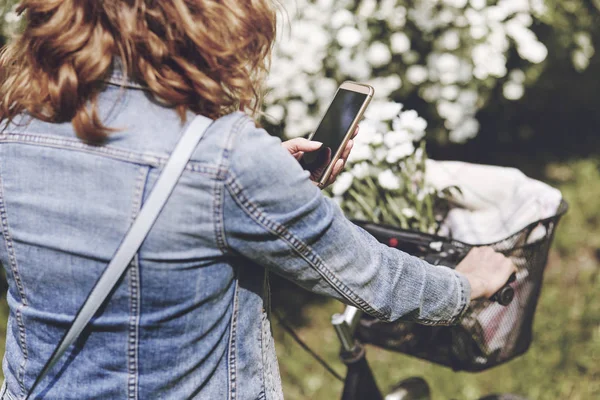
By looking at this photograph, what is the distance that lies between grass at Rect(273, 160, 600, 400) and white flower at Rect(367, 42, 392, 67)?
3.91 ft

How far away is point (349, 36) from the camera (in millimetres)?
3074

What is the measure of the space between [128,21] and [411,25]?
2498 millimetres

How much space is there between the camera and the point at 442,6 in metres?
3.17

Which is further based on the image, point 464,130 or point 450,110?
point 464,130

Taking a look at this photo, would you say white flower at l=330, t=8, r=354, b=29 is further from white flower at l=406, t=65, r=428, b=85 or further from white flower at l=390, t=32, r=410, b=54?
white flower at l=406, t=65, r=428, b=85

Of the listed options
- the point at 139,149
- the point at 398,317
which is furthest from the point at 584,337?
the point at 139,149

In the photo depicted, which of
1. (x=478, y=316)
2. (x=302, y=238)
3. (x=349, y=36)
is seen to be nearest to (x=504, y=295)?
(x=478, y=316)

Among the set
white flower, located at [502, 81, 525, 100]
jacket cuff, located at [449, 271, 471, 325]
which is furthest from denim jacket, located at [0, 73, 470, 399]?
white flower, located at [502, 81, 525, 100]

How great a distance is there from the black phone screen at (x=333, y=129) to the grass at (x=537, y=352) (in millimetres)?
1614

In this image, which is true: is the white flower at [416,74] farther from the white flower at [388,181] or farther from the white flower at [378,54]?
the white flower at [388,181]

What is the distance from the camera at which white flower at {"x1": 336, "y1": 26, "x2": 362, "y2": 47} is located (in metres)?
3.07

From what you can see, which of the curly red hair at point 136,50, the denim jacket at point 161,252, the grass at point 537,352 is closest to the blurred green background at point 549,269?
the grass at point 537,352

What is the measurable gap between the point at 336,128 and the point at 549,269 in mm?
2479

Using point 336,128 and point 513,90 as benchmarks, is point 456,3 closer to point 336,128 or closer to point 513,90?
point 513,90
